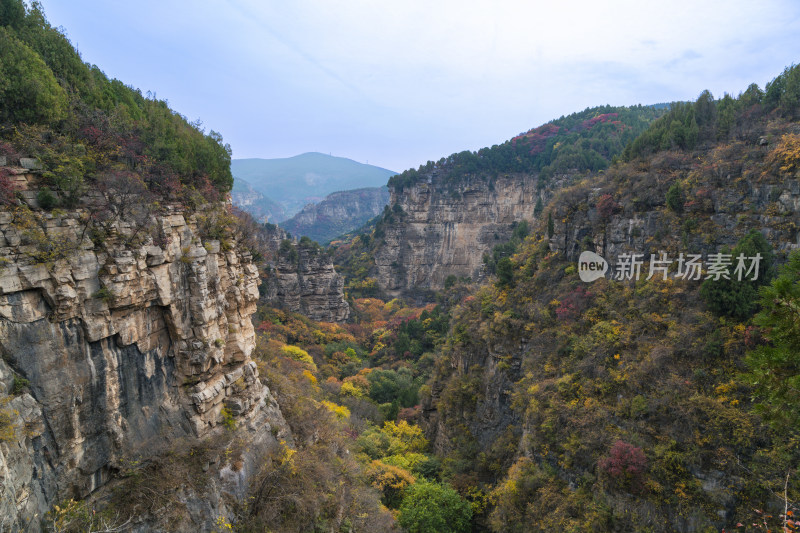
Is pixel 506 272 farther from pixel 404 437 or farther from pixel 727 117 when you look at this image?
pixel 727 117

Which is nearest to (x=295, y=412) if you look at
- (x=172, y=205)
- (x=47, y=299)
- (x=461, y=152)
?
(x=172, y=205)

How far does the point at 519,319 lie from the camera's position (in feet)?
73.9

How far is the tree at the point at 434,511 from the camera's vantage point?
57.2 feet

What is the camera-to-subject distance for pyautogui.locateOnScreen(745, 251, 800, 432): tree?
5.00m

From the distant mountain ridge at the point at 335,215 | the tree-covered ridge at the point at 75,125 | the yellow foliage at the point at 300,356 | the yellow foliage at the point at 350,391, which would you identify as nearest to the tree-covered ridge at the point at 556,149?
the yellow foliage at the point at 350,391

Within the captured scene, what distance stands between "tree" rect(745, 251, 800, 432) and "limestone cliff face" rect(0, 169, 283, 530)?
1129 centimetres

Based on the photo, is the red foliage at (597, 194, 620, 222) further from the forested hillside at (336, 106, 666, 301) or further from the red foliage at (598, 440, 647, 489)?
the forested hillside at (336, 106, 666, 301)

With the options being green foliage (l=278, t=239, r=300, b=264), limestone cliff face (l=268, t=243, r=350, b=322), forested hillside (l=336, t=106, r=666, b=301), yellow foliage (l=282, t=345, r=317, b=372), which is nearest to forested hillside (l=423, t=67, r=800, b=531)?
yellow foliage (l=282, t=345, r=317, b=372)

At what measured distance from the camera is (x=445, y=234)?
6975cm

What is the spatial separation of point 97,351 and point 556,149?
6662 cm

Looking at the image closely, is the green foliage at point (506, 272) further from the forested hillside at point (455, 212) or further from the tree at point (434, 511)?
the forested hillside at point (455, 212)

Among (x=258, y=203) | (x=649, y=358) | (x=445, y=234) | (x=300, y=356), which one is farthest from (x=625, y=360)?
(x=258, y=203)

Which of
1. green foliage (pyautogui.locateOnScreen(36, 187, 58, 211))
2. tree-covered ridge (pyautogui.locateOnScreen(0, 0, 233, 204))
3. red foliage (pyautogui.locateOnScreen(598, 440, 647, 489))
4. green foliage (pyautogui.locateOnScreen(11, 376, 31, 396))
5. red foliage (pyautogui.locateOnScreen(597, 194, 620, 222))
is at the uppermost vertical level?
tree-covered ridge (pyautogui.locateOnScreen(0, 0, 233, 204))

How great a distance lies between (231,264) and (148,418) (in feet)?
18.5
